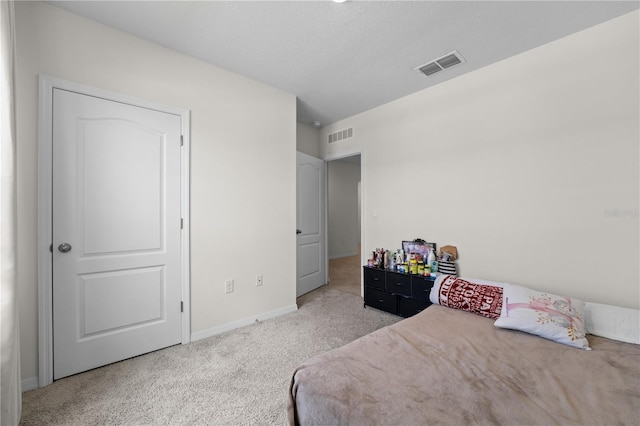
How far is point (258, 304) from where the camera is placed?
3.00 metres

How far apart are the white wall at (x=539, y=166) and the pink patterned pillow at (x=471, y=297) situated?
0.53 meters

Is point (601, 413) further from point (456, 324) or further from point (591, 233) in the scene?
point (591, 233)

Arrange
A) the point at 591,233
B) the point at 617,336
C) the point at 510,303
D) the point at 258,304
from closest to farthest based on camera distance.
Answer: the point at 617,336, the point at 510,303, the point at 591,233, the point at 258,304

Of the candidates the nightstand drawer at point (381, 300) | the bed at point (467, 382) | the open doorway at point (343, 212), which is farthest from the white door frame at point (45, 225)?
the open doorway at point (343, 212)

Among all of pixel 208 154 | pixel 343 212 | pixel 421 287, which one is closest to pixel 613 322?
pixel 421 287

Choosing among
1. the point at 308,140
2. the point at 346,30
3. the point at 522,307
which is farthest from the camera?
the point at 308,140

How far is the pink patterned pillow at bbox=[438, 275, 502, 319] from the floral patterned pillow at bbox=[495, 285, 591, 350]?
0.09 m

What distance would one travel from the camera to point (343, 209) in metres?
7.47

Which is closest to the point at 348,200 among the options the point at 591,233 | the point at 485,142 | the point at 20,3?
the point at 485,142

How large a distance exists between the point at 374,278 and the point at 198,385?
2123 mm

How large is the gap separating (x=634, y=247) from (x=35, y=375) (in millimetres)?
4360

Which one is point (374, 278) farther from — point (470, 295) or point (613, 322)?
point (613, 322)

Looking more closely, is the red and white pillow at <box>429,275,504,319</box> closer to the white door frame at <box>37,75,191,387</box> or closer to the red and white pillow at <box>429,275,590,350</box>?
the red and white pillow at <box>429,275,590,350</box>

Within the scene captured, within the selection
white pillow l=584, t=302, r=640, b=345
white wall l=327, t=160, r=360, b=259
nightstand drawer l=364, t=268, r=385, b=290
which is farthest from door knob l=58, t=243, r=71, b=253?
white wall l=327, t=160, r=360, b=259
